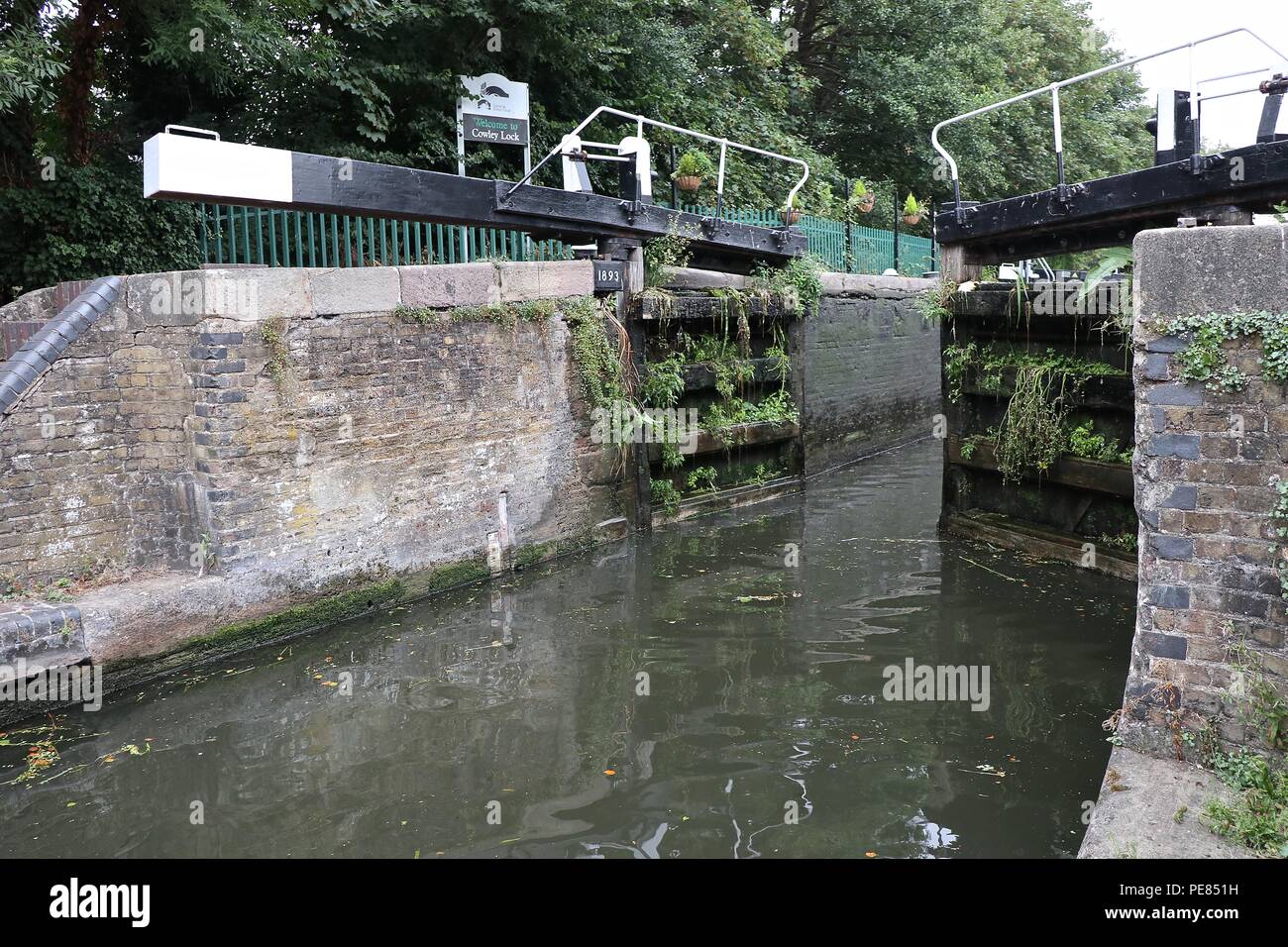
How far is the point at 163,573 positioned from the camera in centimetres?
707

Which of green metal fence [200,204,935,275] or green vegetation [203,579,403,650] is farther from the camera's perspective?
green metal fence [200,204,935,275]

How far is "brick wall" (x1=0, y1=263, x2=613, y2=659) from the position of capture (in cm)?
677

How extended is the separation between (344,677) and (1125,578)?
20.6 feet

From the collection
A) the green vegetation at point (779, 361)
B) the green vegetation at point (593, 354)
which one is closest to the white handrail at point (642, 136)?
the green vegetation at point (593, 354)

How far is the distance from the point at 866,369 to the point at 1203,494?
37.5 ft

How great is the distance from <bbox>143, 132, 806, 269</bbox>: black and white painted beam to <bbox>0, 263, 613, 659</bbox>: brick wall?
21.0 inches

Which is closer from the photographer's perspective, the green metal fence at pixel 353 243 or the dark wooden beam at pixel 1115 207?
the dark wooden beam at pixel 1115 207

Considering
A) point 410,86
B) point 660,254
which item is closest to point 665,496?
point 660,254

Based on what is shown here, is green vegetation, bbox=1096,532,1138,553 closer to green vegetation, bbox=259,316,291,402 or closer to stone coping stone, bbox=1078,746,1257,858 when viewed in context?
stone coping stone, bbox=1078,746,1257,858

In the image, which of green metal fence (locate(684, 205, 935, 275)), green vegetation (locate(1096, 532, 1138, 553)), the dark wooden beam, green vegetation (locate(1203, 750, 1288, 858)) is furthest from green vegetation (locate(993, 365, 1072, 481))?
green metal fence (locate(684, 205, 935, 275))

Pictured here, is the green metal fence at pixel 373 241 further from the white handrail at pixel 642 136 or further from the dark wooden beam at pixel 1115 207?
the dark wooden beam at pixel 1115 207

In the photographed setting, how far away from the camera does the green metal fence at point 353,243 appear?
9461 mm

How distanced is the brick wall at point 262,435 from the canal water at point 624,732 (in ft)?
2.63

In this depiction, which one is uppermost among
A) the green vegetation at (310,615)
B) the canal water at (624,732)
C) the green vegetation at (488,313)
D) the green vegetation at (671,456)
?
the green vegetation at (488,313)
